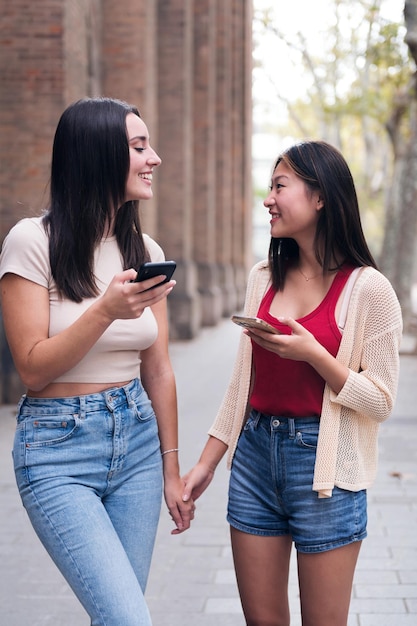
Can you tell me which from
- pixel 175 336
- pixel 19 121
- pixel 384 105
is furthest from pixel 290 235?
pixel 384 105

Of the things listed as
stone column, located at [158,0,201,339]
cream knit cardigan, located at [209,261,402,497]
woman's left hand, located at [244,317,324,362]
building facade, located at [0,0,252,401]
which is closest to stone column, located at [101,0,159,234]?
building facade, located at [0,0,252,401]

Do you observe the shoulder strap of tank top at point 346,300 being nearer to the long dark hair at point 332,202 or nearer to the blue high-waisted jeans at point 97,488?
the long dark hair at point 332,202

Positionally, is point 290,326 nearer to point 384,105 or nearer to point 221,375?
point 221,375

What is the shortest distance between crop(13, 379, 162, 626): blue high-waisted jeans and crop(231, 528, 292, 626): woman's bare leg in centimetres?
29

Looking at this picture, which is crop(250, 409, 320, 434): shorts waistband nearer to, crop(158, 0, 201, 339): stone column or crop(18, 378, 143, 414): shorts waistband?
crop(18, 378, 143, 414): shorts waistband

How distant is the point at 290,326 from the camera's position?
9.65 feet

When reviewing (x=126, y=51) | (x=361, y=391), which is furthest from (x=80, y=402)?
(x=126, y=51)

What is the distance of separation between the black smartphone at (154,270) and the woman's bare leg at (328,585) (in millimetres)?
935

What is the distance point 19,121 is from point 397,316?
27.9ft

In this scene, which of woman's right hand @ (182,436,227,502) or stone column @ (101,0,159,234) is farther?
stone column @ (101,0,159,234)

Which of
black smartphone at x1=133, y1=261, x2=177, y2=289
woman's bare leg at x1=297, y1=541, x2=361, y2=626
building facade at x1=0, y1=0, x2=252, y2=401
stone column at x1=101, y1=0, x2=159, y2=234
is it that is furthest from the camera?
stone column at x1=101, y1=0, x2=159, y2=234

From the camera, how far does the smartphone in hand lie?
9.48 ft

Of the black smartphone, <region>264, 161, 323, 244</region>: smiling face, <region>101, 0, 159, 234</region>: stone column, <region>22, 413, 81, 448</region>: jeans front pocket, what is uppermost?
<region>101, 0, 159, 234</region>: stone column

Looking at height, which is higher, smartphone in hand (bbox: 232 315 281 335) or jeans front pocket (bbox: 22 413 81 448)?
smartphone in hand (bbox: 232 315 281 335)
